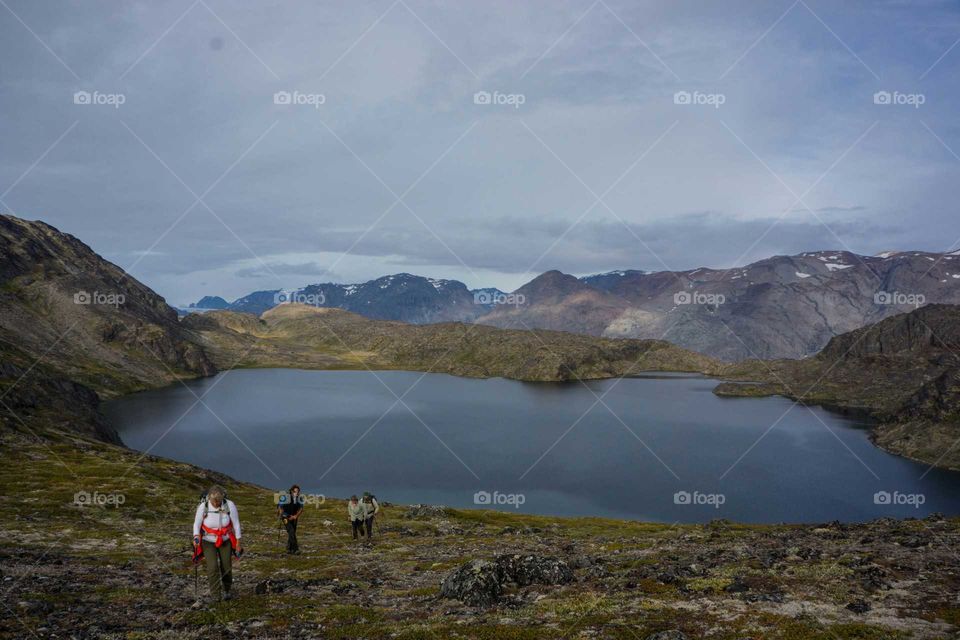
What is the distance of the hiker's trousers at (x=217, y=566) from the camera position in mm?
19987

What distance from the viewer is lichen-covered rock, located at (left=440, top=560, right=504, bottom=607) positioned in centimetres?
2128

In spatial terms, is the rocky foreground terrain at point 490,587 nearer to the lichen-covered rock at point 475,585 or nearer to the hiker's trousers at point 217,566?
the lichen-covered rock at point 475,585

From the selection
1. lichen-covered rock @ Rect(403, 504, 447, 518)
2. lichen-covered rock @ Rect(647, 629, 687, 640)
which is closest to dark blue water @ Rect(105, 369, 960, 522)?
lichen-covered rock @ Rect(403, 504, 447, 518)

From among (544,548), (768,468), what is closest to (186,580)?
(544,548)

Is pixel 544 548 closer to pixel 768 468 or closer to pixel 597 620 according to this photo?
pixel 597 620

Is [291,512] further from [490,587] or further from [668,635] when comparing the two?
[668,635]

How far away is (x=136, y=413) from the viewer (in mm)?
197125

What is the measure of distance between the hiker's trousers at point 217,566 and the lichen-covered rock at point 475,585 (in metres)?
8.18

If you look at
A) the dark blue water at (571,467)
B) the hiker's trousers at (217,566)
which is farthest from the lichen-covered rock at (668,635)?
the dark blue water at (571,467)

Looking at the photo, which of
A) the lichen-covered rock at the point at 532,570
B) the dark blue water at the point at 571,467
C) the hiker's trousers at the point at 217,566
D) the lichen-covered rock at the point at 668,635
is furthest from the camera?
the dark blue water at the point at 571,467

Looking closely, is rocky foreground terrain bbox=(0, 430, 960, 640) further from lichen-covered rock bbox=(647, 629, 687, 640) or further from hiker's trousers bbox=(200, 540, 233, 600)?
hiker's trousers bbox=(200, 540, 233, 600)

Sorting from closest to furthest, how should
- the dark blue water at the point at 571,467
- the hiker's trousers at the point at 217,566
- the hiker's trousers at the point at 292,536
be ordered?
A: 1. the hiker's trousers at the point at 217,566
2. the hiker's trousers at the point at 292,536
3. the dark blue water at the point at 571,467

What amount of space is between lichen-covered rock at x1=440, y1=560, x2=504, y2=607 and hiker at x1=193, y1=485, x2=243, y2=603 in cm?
815

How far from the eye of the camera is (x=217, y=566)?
20344mm
